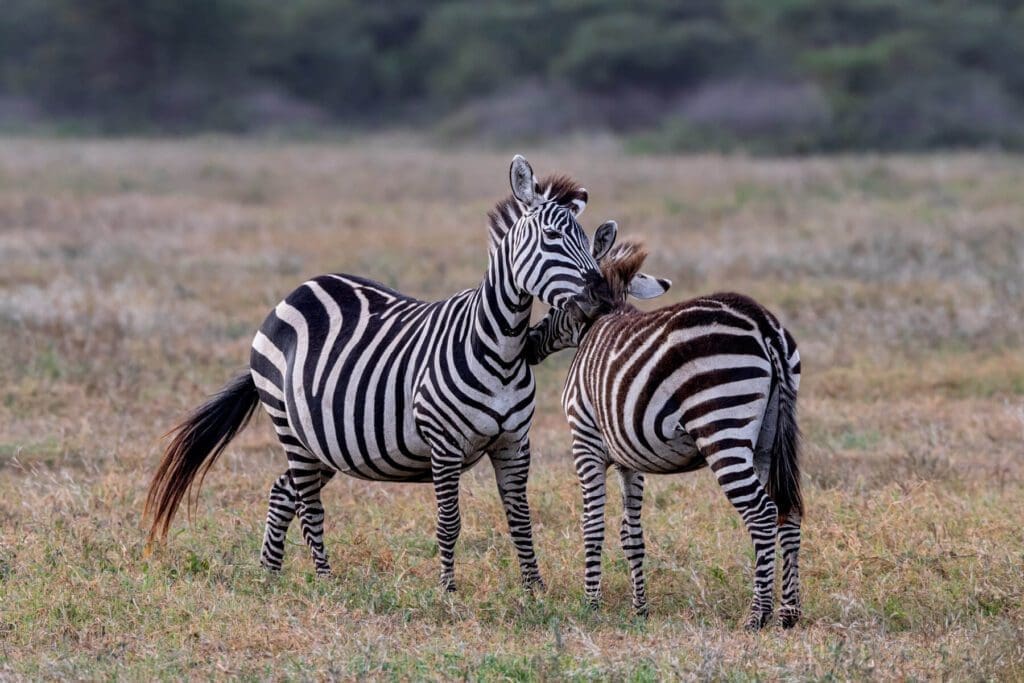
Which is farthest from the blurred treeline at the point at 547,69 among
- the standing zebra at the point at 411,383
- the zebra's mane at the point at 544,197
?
the zebra's mane at the point at 544,197

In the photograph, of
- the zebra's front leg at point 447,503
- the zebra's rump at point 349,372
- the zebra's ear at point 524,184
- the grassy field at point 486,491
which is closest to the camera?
the grassy field at point 486,491

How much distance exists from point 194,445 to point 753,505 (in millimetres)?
2739

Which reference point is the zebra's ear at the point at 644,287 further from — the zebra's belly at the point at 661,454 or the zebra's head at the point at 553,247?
the zebra's belly at the point at 661,454

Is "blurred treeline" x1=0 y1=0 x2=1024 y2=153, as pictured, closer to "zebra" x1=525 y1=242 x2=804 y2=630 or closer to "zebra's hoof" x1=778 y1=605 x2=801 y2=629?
"zebra" x1=525 y1=242 x2=804 y2=630

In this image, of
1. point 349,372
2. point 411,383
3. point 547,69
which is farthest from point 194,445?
point 547,69

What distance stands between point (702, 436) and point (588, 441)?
0.75 m

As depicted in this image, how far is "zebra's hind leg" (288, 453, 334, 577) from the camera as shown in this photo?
20.5 feet

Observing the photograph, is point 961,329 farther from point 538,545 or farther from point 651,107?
point 651,107

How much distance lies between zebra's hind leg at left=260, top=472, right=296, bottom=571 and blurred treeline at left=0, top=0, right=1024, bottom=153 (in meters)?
26.5

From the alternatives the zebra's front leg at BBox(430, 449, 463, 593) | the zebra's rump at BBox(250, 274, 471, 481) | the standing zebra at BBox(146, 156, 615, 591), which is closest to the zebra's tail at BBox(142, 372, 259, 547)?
the standing zebra at BBox(146, 156, 615, 591)

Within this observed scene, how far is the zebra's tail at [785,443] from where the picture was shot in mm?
5180

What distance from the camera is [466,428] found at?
5.59 metres

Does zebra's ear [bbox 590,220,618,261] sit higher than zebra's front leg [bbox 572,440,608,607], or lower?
higher

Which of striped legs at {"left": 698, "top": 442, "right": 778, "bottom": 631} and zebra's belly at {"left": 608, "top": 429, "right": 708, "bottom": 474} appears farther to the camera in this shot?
zebra's belly at {"left": 608, "top": 429, "right": 708, "bottom": 474}
